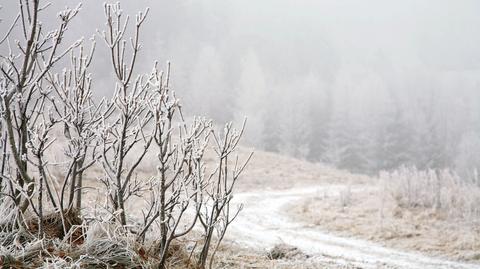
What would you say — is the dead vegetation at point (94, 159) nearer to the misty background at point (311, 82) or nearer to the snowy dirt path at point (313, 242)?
the snowy dirt path at point (313, 242)

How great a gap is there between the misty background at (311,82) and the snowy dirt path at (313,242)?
79.9ft

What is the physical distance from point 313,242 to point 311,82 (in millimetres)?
49252

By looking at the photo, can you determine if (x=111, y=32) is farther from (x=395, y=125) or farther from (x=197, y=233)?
(x=395, y=125)

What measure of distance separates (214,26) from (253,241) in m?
55.8

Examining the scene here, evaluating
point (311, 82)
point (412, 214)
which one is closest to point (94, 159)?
point (412, 214)

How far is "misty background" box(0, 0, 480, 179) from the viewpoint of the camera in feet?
155

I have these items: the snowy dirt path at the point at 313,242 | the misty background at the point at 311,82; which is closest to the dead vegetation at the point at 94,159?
the snowy dirt path at the point at 313,242

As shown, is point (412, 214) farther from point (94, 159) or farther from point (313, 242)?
point (94, 159)

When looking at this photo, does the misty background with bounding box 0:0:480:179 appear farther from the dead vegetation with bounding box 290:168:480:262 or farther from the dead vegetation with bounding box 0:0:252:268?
the dead vegetation with bounding box 0:0:252:268

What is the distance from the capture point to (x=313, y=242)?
9.52m

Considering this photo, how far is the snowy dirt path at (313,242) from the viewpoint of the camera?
306 inches

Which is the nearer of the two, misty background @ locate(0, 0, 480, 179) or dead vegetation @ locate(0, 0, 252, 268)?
dead vegetation @ locate(0, 0, 252, 268)

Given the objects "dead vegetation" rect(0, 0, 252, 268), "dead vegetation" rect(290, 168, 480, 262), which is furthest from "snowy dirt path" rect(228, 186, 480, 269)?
"dead vegetation" rect(0, 0, 252, 268)

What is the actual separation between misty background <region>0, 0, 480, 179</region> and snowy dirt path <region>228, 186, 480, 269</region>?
24.4 meters
